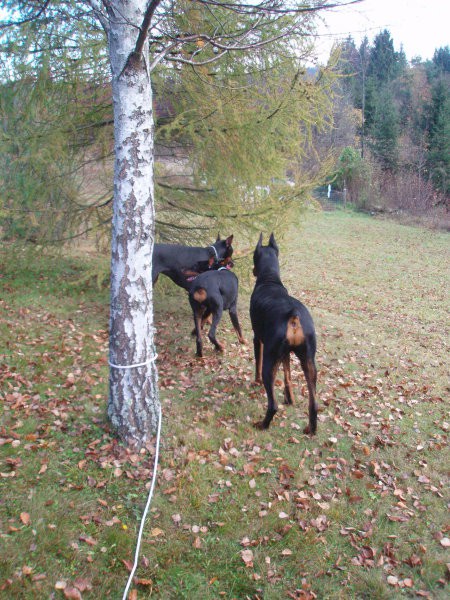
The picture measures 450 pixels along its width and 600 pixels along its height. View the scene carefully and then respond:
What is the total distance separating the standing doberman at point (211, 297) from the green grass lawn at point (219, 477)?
428mm

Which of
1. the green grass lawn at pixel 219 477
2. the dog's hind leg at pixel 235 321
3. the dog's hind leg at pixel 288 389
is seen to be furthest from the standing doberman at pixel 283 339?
the dog's hind leg at pixel 235 321

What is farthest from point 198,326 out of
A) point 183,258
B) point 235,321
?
point 183,258

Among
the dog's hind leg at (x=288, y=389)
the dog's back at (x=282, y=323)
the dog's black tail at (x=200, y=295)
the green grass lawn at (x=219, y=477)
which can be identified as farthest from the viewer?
the dog's black tail at (x=200, y=295)

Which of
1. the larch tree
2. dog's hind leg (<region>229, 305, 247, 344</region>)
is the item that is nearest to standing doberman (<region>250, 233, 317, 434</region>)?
the larch tree

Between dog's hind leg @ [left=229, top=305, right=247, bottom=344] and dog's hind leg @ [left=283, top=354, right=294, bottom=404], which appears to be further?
dog's hind leg @ [left=229, top=305, right=247, bottom=344]

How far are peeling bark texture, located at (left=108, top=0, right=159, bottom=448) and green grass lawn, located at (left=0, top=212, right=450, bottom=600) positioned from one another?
452 mm

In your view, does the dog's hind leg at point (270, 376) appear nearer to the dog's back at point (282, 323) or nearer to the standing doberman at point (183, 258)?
the dog's back at point (282, 323)

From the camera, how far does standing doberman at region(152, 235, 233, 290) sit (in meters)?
7.97

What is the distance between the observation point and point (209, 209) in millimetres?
8508

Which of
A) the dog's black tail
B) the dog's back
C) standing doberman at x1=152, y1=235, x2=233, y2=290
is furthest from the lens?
standing doberman at x1=152, y1=235, x2=233, y2=290

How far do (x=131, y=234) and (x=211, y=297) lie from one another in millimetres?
2728

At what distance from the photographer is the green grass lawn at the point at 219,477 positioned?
3.37m

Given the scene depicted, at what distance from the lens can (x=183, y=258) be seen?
8039 mm

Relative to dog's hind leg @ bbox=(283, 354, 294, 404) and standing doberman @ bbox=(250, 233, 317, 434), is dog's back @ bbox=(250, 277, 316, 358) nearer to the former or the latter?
standing doberman @ bbox=(250, 233, 317, 434)
